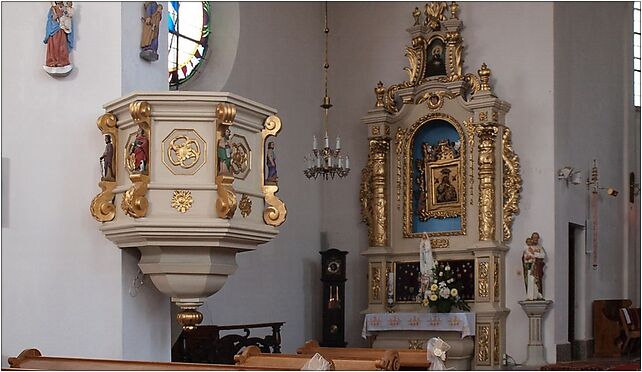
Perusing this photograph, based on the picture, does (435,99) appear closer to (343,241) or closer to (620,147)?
(343,241)

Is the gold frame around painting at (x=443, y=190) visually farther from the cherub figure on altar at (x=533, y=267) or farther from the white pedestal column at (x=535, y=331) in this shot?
the white pedestal column at (x=535, y=331)

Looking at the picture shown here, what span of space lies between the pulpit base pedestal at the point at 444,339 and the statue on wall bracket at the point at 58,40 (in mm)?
7397

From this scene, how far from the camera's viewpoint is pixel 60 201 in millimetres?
6766

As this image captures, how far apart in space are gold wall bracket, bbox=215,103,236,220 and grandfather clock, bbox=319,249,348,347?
7.78m

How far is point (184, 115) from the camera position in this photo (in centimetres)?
640

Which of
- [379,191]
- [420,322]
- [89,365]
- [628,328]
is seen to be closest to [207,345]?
[420,322]

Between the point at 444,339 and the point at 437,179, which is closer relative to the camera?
the point at 444,339

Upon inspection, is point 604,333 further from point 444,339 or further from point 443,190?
point 443,190

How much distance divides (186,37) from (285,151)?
2.07 meters

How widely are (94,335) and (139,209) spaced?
98 centimetres

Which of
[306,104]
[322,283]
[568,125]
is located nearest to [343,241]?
[322,283]

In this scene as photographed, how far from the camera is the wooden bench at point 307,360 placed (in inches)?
240

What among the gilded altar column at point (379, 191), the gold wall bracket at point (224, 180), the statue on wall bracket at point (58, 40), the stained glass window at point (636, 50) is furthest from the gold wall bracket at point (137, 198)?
the stained glass window at point (636, 50)

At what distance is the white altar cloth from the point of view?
13.0 m
